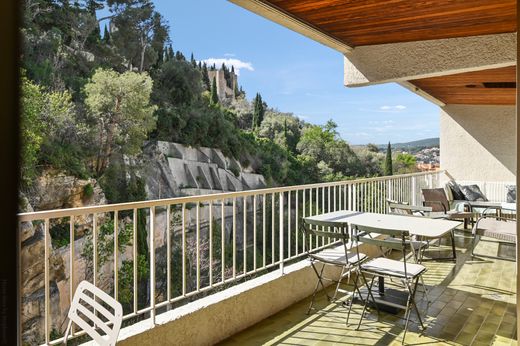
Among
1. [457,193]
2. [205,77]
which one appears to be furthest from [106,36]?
[457,193]

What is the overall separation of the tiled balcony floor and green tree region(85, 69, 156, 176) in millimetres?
19853

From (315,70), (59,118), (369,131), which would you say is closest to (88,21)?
(59,118)

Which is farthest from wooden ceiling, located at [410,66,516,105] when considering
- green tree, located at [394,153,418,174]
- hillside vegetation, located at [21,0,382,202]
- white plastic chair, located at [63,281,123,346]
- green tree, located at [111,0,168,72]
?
green tree, located at [111,0,168,72]

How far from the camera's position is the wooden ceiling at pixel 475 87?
6222 mm

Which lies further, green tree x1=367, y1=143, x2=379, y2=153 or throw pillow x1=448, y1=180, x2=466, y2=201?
green tree x1=367, y1=143, x2=379, y2=153

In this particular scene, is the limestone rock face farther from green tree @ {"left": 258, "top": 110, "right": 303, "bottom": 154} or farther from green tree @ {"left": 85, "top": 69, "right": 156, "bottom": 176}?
green tree @ {"left": 258, "top": 110, "right": 303, "bottom": 154}

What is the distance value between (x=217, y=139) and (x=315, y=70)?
29267mm

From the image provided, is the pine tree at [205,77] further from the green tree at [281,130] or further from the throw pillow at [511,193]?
the throw pillow at [511,193]

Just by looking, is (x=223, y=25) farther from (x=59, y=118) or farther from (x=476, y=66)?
(x=476, y=66)

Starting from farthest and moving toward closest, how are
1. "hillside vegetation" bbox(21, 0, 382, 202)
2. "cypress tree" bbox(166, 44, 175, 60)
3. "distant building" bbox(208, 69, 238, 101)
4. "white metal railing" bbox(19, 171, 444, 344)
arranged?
"distant building" bbox(208, 69, 238, 101) → "cypress tree" bbox(166, 44, 175, 60) → "hillside vegetation" bbox(21, 0, 382, 202) → "white metal railing" bbox(19, 171, 444, 344)

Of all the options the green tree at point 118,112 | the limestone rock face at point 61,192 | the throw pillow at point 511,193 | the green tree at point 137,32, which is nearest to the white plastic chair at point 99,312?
the throw pillow at point 511,193

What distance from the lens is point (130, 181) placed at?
21.9 meters

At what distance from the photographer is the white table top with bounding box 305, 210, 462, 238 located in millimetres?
3576

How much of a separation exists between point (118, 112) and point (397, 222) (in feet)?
68.7
